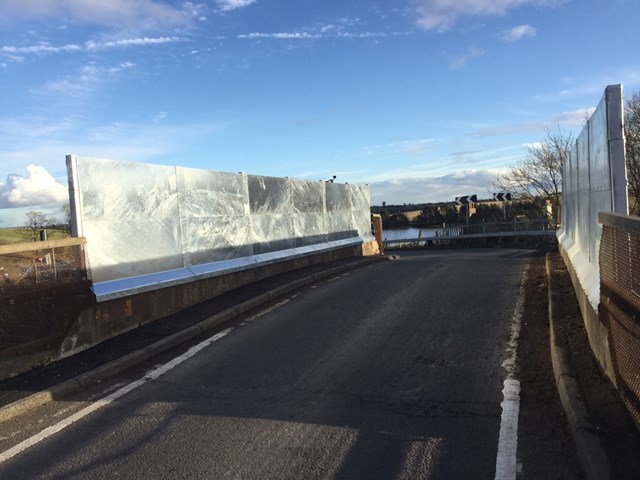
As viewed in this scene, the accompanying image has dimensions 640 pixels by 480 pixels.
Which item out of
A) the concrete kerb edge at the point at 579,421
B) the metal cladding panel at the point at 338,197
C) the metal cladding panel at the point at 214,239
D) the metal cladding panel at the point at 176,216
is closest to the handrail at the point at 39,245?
the metal cladding panel at the point at 176,216

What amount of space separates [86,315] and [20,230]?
5.08 metres

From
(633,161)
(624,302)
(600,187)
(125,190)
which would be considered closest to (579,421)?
(624,302)

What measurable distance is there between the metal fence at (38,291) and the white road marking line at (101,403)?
1437mm

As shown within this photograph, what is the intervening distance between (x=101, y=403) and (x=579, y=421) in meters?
4.34

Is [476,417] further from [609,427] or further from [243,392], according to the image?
[243,392]

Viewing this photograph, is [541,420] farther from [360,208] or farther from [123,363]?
[360,208]

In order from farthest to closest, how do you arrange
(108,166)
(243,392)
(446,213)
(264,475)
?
(446,213)
(108,166)
(243,392)
(264,475)

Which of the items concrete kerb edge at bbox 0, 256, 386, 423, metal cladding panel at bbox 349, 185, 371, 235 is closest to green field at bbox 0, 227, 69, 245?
concrete kerb edge at bbox 0, 256, 386, 423

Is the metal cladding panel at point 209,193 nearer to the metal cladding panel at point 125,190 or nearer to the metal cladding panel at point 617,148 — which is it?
the metal cladding panel at point 125,190

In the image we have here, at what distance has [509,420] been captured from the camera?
4504mm

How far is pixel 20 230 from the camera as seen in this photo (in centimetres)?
1097

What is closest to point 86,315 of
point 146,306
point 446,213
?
point 146,306

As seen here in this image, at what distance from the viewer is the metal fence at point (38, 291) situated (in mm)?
6105

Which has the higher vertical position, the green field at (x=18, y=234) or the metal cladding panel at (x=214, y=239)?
the green field at (x=18, y=234)
